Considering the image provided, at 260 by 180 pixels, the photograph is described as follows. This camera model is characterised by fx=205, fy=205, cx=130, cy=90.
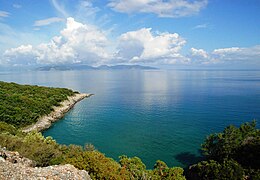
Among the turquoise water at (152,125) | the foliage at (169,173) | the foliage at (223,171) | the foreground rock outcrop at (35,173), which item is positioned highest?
the foreground rock outcrop at (35,173)

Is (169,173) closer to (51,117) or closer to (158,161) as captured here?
(158,161)

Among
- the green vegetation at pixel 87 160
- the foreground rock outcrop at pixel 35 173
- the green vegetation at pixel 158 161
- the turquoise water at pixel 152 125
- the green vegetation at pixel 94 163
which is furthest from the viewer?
the turquoise water at pixel 152 125

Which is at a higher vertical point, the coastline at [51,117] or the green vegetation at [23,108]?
the green vegetation at [23,108]

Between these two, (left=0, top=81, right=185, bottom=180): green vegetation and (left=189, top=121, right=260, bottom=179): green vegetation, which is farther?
(left=189, top=121, right=260, bottom=179): green vegetation

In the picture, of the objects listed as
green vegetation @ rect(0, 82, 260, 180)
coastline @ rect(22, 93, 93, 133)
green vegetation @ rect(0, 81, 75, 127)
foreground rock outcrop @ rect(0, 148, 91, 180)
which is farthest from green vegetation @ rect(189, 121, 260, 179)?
green vegetation @ rect(0, 81, 75, 127)

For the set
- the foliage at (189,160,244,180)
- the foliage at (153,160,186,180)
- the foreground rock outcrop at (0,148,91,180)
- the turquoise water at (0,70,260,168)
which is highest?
the foreground rock outcrop at (0,148,91,180)

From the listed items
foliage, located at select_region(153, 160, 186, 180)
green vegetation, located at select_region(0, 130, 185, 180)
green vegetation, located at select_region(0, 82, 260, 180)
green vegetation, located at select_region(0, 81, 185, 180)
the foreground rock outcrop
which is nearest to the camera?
the foreground rock outcrop

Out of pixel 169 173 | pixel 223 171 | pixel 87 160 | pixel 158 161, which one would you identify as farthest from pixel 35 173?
pixel 223 171

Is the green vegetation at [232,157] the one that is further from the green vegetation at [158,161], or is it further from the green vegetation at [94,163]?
the green vegetation at [94,163]

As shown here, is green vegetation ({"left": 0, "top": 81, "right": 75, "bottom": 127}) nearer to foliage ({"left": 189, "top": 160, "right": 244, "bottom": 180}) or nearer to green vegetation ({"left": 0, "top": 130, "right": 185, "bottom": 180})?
green vegetation ({"left": 0, "top": 130, "right": 185, "bottom": 180})

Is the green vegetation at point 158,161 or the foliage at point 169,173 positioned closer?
the green vegetation at point 158,161

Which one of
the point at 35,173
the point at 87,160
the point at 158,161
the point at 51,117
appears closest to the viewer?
the point at 35,173

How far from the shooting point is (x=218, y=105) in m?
83.1

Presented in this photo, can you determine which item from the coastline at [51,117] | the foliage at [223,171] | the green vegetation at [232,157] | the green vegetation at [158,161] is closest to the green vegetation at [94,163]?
the green vegetation at [158,161]
